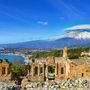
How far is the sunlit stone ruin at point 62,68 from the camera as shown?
18.4 metres

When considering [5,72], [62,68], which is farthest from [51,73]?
[5,72]

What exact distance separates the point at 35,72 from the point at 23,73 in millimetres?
5349

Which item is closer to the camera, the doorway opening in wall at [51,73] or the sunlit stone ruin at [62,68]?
the sunlit stone ruin at [62,68]

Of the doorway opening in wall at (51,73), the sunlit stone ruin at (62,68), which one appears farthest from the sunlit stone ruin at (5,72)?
the doorway opening in wall at (51,73)

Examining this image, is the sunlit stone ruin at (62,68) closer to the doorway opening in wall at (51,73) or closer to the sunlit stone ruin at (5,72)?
the doorway opening in wall at (51,73)

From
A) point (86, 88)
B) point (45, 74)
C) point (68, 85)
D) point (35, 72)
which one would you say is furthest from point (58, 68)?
point (86, 88)

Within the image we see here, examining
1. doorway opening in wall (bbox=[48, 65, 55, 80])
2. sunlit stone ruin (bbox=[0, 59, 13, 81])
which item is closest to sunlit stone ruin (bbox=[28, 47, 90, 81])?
doorway opening in wall (bbox=[48, 65, 55, 80])

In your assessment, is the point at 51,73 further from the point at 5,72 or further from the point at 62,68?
the point at 5,72

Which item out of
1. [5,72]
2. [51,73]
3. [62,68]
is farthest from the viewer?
[51,73]

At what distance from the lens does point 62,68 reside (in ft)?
71.5

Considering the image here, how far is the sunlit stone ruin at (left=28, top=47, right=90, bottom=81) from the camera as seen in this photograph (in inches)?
725

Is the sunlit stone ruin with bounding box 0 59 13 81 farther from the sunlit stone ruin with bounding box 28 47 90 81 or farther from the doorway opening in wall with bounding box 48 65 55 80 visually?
→ the doorway opening in wall with bounding box 48 65 55 80

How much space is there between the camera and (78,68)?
1858cm

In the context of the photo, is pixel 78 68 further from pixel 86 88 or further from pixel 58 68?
pixel 86 88
